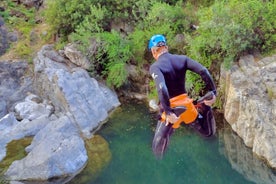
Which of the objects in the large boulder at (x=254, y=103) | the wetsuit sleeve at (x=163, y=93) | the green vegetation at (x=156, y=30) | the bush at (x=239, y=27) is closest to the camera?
the wetsuit sleeve at (x=163, y=93)

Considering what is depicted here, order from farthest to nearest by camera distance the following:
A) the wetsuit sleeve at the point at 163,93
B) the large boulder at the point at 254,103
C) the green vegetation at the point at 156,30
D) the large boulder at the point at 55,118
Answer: the green vegetation at the point at 156,30
the large boulder at the point at 254,103
the large boulder at the point at 55,118
the wetsuit sleeve at the point at 163,93

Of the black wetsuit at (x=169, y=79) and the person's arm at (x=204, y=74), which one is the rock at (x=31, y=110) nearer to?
the black wetsuit at (x=169, y=79)

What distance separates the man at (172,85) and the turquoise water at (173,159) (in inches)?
206

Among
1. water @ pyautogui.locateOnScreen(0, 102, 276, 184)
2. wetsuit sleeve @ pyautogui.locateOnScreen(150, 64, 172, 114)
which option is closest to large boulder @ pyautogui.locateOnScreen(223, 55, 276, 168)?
water @ pyautogui.locateOnScreen(0, 102, 276, 184)

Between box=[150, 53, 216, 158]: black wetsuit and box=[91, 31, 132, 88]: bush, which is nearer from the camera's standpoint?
box=[150, 53, 216, 158]: black wetsuit

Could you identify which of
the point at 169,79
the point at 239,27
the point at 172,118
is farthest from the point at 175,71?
the point at 239,27

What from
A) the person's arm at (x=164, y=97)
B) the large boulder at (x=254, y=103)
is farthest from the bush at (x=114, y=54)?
the person's arm at (x=164, y=97)

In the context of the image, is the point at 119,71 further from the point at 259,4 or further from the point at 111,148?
the point at 259,4

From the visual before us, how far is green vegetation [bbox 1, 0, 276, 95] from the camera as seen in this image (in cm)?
1225

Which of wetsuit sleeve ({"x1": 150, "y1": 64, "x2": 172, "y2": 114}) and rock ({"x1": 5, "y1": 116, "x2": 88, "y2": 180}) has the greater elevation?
wetsuit sleeve ({"x1": 150, "y1": 64, "x2": 172, "y2": 114})

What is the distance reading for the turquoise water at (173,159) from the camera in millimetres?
10734

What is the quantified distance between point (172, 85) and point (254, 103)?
654cm

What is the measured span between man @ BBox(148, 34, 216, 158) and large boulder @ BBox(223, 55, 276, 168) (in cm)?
580

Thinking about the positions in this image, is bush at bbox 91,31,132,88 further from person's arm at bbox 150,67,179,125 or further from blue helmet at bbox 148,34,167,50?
person's arm at bbox 150,67,179,125
